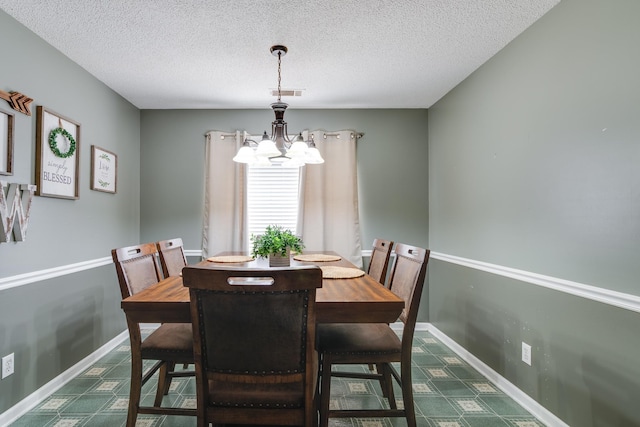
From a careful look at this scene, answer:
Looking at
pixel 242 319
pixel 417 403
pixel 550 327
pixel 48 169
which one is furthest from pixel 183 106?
pixel 550 327

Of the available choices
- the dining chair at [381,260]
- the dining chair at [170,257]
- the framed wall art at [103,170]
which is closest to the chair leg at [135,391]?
the dining chair at [170,257]

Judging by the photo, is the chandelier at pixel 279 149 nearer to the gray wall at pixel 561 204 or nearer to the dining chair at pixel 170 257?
the dining chair at pixel 170 257

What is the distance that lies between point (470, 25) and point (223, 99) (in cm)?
237

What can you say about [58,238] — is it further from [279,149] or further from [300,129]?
[300,129]

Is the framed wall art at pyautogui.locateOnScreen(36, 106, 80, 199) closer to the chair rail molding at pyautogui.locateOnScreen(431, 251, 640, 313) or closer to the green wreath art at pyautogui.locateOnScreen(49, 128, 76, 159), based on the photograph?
the green wreath art at pyautogui.locateOnScreen(49, 128, 76, 159)

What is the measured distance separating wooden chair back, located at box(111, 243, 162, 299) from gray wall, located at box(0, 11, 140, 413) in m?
0.77

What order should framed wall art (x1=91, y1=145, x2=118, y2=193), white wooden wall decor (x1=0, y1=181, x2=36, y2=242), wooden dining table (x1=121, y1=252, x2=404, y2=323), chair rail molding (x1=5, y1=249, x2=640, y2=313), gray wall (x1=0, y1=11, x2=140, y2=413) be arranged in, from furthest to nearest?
framed wall art (x1=91, y1=145, x2=118, y2=193), gray wall (x1=0, y1=11, x2=140, y2=413), white wooden wall decor (x1=0, y1=181, x2=36, y2=242), chair rail molding (x1=5, y1=249, x2=640, y2=313), wooden dining table (x1=121, y1=252, x2=404, y2=323)

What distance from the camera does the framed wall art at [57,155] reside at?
2322 mm

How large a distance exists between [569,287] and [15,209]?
3217 mm

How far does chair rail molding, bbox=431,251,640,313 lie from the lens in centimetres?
157

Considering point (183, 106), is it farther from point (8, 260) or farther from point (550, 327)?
point (550, 327)

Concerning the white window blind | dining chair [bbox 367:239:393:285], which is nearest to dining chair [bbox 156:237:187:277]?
the white window blind

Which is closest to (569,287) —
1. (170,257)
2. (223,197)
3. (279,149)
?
(279,149)

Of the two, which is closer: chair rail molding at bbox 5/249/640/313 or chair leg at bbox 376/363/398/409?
chair rail molding at bbox 5/249/640/313
